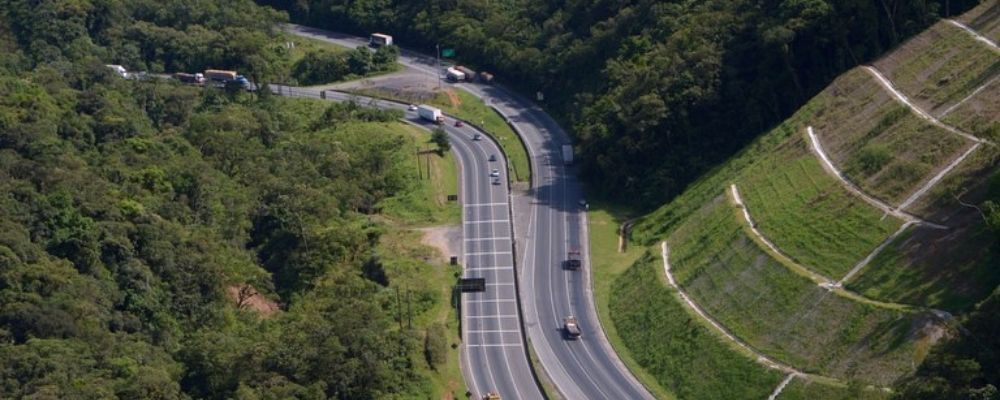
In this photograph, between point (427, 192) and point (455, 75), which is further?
point (455, 75)

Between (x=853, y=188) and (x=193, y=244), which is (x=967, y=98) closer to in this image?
(x=853, y=188)

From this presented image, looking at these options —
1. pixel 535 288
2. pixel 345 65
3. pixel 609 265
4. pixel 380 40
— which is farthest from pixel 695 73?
pixel 380 40

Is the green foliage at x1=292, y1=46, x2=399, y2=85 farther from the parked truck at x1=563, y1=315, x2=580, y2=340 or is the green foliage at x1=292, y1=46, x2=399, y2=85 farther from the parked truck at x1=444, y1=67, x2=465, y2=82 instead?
the parked truck at x1=563, y1=315, x2=580, y2=340

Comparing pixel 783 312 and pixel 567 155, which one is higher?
pixel 567 155

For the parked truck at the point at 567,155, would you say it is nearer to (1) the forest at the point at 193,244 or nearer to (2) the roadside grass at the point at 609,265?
(2) the roadside grass at the point at 609,265

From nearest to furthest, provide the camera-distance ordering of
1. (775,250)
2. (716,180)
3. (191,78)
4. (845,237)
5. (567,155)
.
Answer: (845,237) → (775,250) → (716,180) → (567,155) → (191,78)

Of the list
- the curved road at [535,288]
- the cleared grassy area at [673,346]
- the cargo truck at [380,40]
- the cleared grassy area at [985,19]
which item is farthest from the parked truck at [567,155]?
the cargo truck at [380,40]

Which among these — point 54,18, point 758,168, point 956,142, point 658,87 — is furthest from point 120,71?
point 956,142

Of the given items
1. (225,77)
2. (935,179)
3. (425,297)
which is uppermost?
(935,179)
